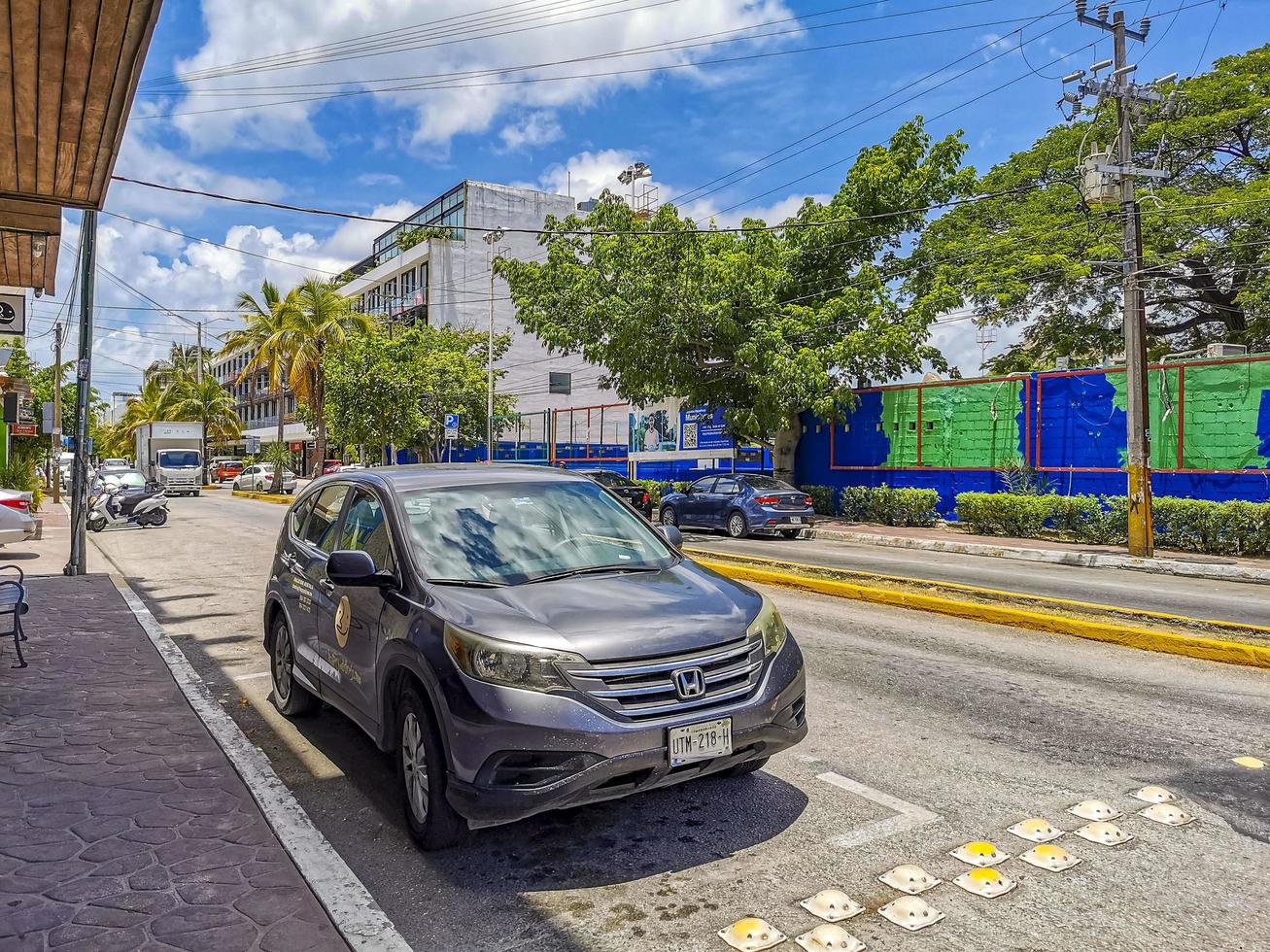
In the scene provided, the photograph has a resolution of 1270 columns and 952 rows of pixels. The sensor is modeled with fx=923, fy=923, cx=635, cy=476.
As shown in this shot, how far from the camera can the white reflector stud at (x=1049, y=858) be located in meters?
3.75

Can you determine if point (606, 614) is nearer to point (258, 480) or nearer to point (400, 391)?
point (400, 391)

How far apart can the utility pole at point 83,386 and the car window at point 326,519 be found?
338 inches

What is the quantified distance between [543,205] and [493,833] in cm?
5957

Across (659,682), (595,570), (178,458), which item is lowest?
(659,682)

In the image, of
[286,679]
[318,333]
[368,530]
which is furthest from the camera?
[318,333]

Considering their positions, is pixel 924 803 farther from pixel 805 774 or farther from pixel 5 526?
pixel 5 526

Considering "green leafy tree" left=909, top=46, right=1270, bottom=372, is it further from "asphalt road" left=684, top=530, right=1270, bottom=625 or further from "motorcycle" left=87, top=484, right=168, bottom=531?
"motorcycle" left=87, top=484, right=168, bottom=531

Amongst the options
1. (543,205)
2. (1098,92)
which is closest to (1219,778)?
(1098,92)

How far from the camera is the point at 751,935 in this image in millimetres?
3264

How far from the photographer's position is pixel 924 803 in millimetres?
4406

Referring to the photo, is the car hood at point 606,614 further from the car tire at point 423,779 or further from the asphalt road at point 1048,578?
the asphalt road at point 1048,578

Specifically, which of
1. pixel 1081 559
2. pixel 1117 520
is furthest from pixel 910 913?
pixel 1117 520

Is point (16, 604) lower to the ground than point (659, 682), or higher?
lower

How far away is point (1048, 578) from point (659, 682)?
11.7 meters
